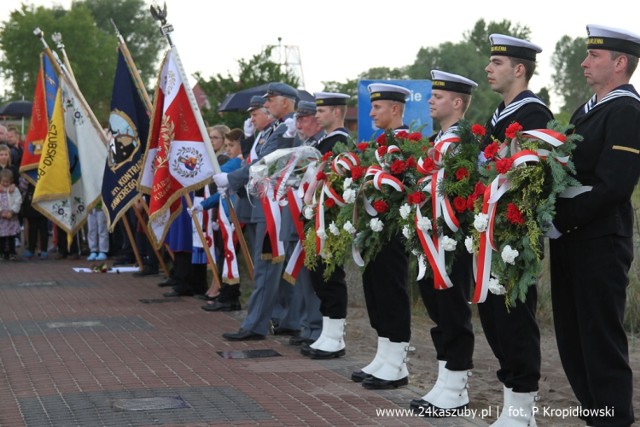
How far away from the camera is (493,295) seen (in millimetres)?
5609

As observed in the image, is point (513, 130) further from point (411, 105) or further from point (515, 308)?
point (411, 105)

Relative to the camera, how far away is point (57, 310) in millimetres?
11859

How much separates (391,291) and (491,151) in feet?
7.84

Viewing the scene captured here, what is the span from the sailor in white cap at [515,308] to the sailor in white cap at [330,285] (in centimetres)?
274

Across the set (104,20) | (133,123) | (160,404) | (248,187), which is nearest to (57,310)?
(133,123)

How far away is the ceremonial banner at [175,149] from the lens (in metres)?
10.8

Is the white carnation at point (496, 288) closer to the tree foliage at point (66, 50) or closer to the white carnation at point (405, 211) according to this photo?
the white carnation at point (405, 211)

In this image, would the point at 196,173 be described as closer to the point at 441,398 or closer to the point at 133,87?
the point at 133,87

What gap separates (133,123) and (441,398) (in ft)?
25.2

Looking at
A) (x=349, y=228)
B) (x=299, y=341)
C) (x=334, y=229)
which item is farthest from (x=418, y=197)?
(x=299, y=341)

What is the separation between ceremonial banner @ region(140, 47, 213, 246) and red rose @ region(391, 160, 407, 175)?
433 centimetres

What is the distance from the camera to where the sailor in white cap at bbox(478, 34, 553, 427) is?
18.1 ft

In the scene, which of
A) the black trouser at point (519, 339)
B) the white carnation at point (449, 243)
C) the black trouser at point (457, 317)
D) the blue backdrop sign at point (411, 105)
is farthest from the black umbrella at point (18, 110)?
the black trouser at point (519, 339)

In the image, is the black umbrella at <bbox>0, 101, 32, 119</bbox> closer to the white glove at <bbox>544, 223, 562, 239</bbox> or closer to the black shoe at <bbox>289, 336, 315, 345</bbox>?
the black shoe at <bbox>289, 336, 315, 345</bbox>
